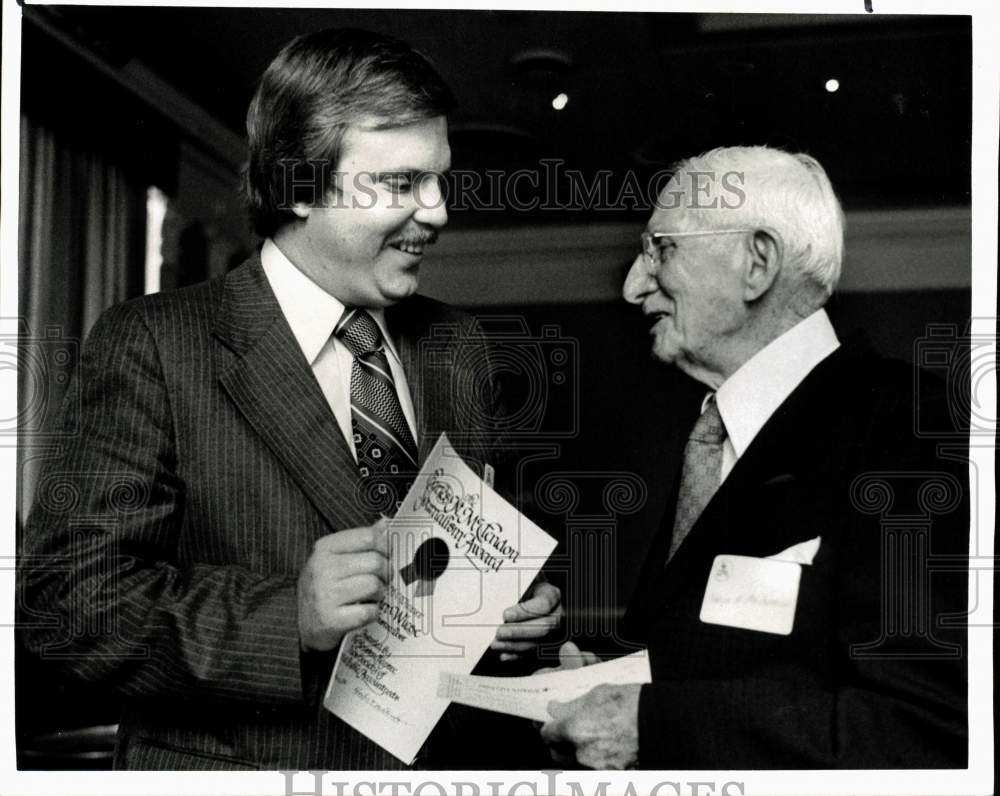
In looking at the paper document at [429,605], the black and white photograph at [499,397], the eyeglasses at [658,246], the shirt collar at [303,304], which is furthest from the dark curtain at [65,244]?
the eyeglasses at [658,246]

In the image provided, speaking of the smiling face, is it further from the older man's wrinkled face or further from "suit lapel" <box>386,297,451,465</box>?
the older man's wrinkled face

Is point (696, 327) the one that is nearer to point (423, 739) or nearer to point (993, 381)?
point (993, 381)

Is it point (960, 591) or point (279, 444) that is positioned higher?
point (279, 444)

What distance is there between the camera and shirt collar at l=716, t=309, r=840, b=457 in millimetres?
1980

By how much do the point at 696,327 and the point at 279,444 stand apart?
0.82 metres

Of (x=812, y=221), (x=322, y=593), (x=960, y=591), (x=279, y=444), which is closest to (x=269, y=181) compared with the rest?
(x=279, y=444)

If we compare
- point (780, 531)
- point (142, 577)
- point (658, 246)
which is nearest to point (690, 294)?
point (658, 246)

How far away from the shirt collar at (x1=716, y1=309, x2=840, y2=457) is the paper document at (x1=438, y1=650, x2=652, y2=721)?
18.5 inches

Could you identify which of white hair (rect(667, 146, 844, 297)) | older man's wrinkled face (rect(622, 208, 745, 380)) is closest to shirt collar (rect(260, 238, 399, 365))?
older man's wrinkled face (rect(622, 208, 745, 380))

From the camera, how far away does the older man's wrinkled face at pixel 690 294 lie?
78.4 inches

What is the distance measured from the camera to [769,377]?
1986mm

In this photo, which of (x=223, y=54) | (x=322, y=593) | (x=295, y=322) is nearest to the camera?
(x=322, y=593)

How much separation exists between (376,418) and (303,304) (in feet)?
0.83

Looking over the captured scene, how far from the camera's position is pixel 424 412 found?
1997 millimetres
